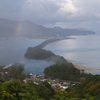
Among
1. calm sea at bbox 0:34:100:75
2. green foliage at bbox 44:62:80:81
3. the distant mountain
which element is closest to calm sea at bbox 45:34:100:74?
calm sea at bbox 0:34:100:75

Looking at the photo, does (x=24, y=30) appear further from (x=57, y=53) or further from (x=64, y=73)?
(x=64, y=73)

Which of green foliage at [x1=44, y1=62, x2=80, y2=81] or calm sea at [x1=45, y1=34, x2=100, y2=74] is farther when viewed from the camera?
calm sea at [x1=45, y1=34, x2=100, y2=74]

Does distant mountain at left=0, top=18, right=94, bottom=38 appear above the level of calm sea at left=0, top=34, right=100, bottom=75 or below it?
above

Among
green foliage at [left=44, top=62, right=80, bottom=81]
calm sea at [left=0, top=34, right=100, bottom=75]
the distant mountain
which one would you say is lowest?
green foliage at [left=44, top=62, right=80, bottom=81]

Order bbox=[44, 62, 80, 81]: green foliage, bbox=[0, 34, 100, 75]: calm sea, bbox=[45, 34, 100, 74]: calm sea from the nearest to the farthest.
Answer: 1. bbox=[44, 62, 80, 81]: green foliage
2. bbox=[0, 34, 100, 75]: calm sea
3. bbox=[45, 34, 100, 74]: calm sea

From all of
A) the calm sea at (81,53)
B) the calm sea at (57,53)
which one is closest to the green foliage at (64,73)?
the calm sea at (57,53)

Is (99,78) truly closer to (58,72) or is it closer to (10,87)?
(10,87)

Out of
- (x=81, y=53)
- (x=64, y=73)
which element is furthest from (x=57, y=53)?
(x=64, y=73)

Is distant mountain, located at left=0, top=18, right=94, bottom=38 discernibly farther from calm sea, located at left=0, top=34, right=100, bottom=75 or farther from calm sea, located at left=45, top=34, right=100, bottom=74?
calm sea, located at left=45, top=34, right=100, bottom=74

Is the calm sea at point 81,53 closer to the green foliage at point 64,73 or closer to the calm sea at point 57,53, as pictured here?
the calm sea at point 57,53

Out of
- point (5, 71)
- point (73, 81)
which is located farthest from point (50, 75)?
point (5, 71)

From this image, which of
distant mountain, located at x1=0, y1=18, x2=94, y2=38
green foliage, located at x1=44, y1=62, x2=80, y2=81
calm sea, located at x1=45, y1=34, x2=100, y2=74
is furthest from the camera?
distant mountain, located at x1=0, y1=18, x2=94, y2=38
